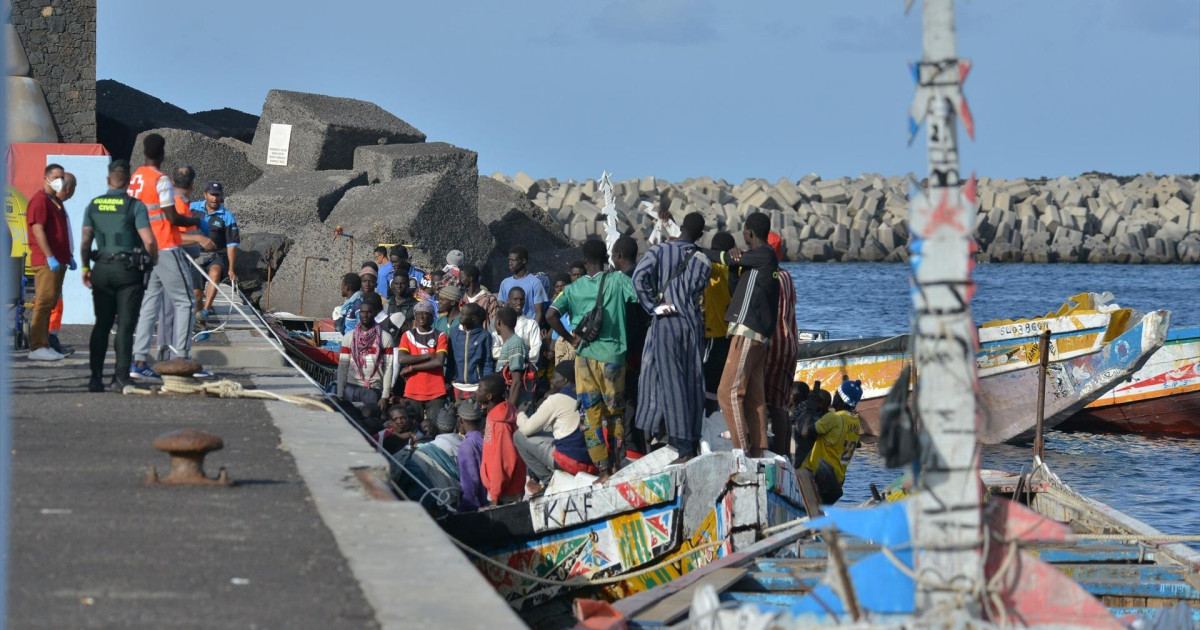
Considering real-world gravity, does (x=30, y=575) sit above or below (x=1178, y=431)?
above

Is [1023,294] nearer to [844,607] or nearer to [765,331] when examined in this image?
[765,331]

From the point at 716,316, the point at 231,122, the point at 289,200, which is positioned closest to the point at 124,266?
the point at 716,316

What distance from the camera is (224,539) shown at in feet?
20.2

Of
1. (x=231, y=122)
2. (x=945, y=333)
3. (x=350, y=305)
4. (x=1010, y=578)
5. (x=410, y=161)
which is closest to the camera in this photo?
(x=945, y=333)

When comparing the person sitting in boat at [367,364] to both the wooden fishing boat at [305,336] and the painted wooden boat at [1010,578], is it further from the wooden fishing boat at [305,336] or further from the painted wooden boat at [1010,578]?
the painted wooden boat at [1010,578]

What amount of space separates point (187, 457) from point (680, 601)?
8.34 ft

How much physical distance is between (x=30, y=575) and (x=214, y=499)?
1363 mm

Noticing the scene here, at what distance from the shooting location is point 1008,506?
504 centimetres

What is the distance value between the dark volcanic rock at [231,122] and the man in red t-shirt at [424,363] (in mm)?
21062

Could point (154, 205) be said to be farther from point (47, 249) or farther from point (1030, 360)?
point (1030, 360)

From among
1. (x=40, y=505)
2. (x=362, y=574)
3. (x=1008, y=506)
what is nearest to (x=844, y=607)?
(x=1008, y=506)

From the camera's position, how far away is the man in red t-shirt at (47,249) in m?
10.7

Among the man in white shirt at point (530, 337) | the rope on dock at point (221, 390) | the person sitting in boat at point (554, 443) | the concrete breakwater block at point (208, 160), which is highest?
the concrete breakwater block at point (208, 160)

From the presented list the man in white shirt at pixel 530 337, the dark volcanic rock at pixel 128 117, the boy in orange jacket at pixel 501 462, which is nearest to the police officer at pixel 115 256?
the boy in orange jacket at pixel 501 462
